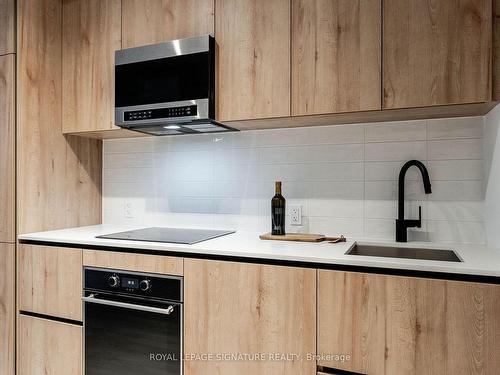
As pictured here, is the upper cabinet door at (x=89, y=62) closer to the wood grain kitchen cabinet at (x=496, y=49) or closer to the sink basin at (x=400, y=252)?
the sink basin at (x=400, y=252)

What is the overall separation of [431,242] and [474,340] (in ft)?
2.11

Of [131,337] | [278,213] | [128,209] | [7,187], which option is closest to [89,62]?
[7,187]

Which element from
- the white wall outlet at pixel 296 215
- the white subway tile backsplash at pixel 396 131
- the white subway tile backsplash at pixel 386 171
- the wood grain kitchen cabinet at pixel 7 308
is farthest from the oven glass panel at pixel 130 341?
the white subway tile backsplash at pixel 396 131

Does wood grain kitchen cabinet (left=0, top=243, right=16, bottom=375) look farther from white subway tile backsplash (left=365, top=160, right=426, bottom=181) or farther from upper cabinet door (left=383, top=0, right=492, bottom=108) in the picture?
upper cabinet door (left=383, top=0, right=492, bottom=108)

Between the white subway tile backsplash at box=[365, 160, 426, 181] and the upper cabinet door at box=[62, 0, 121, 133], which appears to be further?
the upper cabinet door at box=[62, 0, 121, 133]

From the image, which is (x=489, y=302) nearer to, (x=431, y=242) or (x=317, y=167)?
(x=431, y=242)

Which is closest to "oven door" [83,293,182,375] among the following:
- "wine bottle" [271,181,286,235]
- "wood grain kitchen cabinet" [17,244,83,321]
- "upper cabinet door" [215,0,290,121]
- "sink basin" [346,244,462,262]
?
"wood grain kitchen cabinet" [17,244,83,321]

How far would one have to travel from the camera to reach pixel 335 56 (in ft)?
5.18

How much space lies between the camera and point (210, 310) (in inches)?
58.9

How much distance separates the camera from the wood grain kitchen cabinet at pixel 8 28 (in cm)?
194

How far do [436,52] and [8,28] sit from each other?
211 centimetres

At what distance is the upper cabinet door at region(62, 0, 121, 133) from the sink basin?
1489 mm

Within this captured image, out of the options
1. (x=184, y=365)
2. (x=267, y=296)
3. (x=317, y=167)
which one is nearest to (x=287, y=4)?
(x=317, y=167)

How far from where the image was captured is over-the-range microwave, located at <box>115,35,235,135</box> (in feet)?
5.74
